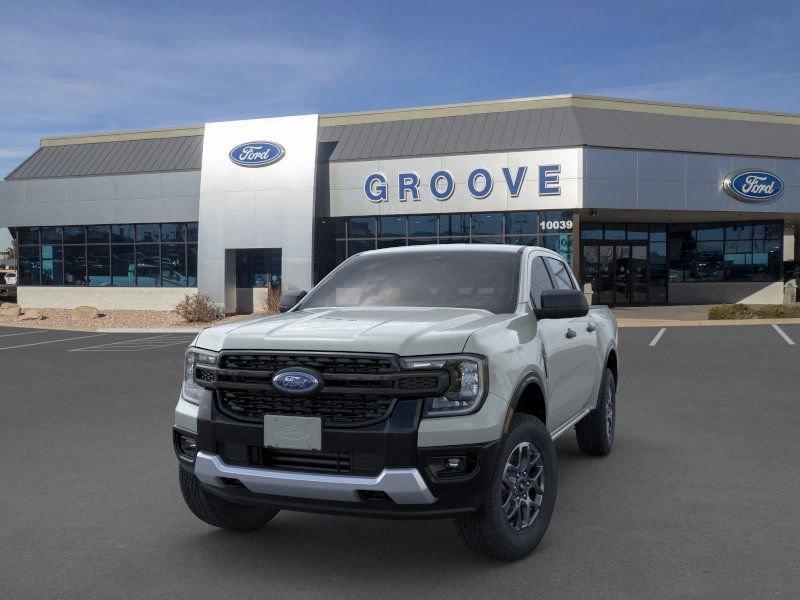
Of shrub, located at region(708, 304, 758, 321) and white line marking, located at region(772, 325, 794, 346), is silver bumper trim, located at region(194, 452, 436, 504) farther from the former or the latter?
shrub, located at region(708, 304, 758, 321)

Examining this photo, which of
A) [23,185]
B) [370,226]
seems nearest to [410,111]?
[370,226]

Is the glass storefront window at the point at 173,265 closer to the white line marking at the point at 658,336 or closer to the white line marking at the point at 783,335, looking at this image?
the white line marking at the point at 658,336

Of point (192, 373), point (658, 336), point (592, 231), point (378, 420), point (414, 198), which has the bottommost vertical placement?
point (658, 336)

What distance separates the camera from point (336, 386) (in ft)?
12.5

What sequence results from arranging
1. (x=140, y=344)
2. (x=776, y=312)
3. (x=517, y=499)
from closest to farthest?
(x=517, y=499)
(x=140, y=344)
(x=776, y=312)

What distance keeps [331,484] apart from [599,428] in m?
3.51

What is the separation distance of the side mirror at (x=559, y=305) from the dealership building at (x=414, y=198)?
23.2 metres

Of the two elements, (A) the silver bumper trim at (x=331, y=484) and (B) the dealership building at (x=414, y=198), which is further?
(B) the dealership building at (x=414, y=198)

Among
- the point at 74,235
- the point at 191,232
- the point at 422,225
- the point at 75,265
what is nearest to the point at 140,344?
the point at 422,225

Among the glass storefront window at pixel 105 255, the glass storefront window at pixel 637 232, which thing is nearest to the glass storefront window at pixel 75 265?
the glass storefront window at pixel 105 255

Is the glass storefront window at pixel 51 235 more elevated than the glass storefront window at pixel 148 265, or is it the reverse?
the glass storefront window at pixel 51 235

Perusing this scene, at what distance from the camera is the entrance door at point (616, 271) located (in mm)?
34281

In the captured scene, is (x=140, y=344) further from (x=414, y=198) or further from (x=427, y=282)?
(x=427, y=282)

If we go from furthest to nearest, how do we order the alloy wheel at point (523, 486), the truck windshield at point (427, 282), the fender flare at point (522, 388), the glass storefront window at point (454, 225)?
the glass storefront window at point (454, 225) → the truck windshield at point (427, 282) → the alloy wheel at point (523, 486) → the fender flare at point (522, 388)
